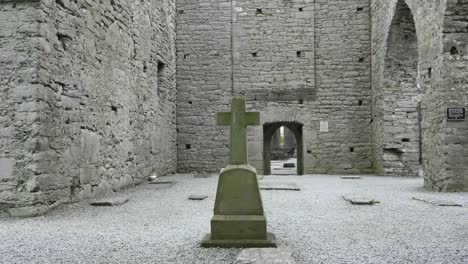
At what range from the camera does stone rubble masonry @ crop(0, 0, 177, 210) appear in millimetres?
4781

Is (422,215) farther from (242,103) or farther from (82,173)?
(82,173)

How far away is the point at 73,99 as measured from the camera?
5.65 meters

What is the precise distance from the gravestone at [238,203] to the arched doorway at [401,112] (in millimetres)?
7762

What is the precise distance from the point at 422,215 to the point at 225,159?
7.34 meters

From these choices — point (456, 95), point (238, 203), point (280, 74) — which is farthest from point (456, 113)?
point (280, 74)

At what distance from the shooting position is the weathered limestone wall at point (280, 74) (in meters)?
11.4

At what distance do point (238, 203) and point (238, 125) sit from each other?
2.40 feet

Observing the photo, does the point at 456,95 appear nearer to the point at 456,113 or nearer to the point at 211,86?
the point at 456,113

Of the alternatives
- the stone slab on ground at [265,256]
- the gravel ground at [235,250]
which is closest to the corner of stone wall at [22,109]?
the gravel ground at [235,250]

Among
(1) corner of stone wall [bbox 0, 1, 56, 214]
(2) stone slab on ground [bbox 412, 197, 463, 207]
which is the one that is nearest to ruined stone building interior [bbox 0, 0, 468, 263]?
(1) corner of stone wall [bbox 0, 1, 56, 214]

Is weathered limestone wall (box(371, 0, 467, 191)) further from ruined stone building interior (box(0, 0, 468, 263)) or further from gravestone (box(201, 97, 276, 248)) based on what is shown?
gravestone (box(201, 97, 276, 248))

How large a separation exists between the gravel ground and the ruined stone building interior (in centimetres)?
30

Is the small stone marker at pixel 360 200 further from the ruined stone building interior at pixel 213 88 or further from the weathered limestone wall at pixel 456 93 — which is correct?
the weathered limestone wall at pixel 456 93

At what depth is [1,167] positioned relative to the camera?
477 centimetres
